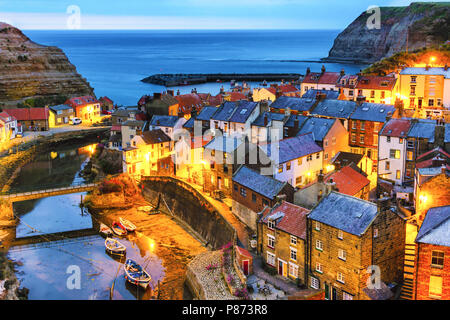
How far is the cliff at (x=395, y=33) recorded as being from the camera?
307ft

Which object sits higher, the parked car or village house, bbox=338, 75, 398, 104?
village house, bbox=338, 75, 398, 104

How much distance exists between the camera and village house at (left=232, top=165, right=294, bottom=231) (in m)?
32.8

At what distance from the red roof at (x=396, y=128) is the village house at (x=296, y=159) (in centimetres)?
595

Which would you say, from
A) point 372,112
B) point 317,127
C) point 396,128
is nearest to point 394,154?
point 396,128

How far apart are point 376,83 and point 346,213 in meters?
36.7

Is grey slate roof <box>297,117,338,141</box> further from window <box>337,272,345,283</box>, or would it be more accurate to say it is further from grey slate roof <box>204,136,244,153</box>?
window <box>337,272,345,283</box>

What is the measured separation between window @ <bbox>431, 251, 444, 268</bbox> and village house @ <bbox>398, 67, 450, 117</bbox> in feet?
112

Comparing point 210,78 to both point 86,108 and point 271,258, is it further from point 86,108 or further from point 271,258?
point 271,258

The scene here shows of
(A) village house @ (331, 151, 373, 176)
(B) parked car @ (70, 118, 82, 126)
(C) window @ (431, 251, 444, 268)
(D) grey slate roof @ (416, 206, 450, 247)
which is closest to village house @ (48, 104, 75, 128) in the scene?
(B) parked car @ (70, 118, 82, 126)

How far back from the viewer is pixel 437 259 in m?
21.7

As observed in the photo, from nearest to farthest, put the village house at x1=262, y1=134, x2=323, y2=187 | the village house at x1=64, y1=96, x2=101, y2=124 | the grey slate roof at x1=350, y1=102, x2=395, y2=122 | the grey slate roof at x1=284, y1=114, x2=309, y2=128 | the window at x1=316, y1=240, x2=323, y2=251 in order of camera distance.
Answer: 1. the window at x1=316, y1=240, x2=323, y2=251
2. the village house at x1=262, y1=134, x2=323, y2=187
3. the grey slate roof at x1=350, y1=102, x2=395, y2=122
4. the grey slate roof at x1=284, y1=114, x2=309, y2=128
5. the village house at x1=64, y1=96, x2=101, y2=124

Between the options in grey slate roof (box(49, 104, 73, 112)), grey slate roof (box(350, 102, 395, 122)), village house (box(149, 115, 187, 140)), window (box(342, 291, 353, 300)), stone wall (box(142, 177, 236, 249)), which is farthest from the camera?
grey slate roof (box(49, 104, 73, 112))

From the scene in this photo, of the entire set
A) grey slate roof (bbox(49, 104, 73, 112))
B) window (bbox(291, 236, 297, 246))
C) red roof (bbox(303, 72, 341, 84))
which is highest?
red roof (bbox(303, 72, 341, 84))
